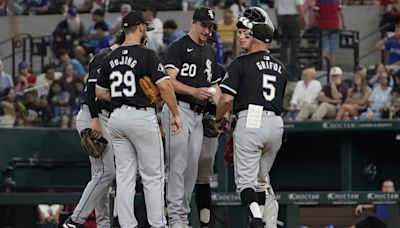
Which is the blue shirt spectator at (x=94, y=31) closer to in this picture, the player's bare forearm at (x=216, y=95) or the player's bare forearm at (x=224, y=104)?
the player's bare forearm at (x=216, y=95)

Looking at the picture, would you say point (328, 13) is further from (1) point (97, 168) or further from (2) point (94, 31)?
(1) point (97, 168)

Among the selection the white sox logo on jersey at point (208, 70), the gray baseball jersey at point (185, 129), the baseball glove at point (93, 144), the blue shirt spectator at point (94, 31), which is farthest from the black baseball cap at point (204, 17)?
the blue shirt spectator at point (94, 31)

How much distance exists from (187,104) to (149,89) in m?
0.85

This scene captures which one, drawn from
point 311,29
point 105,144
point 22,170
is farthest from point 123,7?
point 105,144

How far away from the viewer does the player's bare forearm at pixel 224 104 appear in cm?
1159

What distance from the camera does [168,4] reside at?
23016 millimetres

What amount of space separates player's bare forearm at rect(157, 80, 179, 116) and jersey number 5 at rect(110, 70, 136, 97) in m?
0.24

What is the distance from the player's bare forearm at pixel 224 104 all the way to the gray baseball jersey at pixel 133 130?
1.96 feet

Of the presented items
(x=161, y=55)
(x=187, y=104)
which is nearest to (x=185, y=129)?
(x=187, y=104)

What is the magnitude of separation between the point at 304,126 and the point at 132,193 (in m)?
6.42

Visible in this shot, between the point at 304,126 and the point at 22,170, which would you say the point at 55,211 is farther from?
the point at 304,126

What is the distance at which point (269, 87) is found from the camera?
38.2 ft

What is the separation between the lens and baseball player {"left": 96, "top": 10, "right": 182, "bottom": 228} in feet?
37.3

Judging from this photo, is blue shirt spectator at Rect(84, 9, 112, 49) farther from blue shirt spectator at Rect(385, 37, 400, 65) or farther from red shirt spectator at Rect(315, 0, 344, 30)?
blue shirt spectator at Rect(385, 37, 400, 65)
